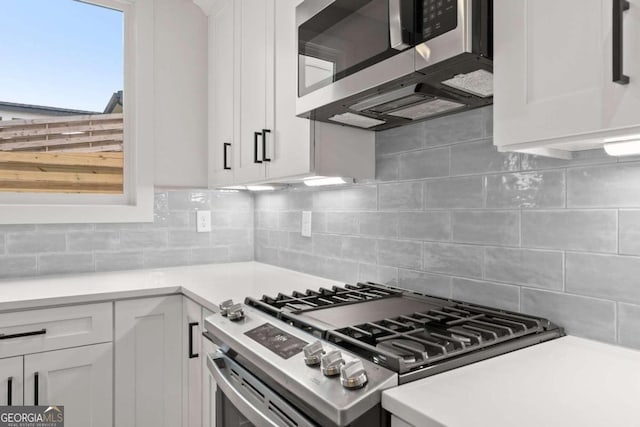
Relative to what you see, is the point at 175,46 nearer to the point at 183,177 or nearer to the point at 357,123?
the point at 183,177

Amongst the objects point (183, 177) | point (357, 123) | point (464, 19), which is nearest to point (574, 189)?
point (464, 19)

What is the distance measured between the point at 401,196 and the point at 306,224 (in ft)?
2.25

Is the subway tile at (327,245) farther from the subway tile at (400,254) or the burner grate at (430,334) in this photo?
the burner grate at (430,334)

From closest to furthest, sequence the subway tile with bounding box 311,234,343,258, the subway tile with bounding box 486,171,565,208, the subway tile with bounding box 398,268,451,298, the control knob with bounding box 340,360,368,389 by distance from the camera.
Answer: the control knob with bounding box 340,360,368,389 < the subway tile with bounding box 486,171,565,208 < the subway tile with bounding box 398,268,451,298 < the subway tile with bounding box 311,234,343,258

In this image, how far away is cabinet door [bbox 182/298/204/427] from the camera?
177 cm

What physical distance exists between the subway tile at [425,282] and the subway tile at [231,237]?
1351 millimetres

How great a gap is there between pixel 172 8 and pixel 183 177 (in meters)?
1.00

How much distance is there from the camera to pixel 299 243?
7.47 feet

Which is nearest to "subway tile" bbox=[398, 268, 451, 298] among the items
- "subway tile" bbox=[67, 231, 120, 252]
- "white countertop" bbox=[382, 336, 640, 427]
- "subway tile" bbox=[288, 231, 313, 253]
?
"white countertop" bbox=[382, 336, 640, 427]

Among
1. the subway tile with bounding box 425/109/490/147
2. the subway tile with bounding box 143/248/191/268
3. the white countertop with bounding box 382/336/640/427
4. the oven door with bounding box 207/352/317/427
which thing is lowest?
the oven door with bounding box 207/352/317/427

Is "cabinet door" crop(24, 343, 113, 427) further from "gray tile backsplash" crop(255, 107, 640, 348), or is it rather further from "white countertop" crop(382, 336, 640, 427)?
"white countertop" crop(382, 336, 640, 427)

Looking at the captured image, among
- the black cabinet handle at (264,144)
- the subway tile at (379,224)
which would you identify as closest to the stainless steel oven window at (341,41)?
the black cabinet handle at (264,144)

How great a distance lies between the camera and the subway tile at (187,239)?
2.50m

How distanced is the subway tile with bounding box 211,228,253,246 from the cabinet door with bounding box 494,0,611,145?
2030 millimetres
